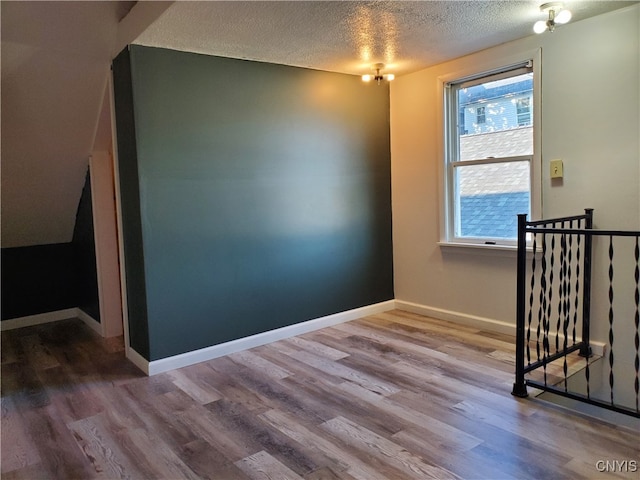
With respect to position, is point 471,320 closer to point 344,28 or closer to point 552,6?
point 552,6

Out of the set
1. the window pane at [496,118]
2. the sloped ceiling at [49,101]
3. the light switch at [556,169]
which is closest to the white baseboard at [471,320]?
the light switch at [556,169]

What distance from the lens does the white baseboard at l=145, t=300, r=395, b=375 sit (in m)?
3.22

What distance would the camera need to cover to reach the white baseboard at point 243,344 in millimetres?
3219

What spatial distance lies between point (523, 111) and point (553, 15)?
814 millimetres

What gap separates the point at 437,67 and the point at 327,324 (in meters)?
2.39

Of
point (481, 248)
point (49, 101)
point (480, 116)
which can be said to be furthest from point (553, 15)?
point (49, 101)

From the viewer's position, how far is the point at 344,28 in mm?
2920

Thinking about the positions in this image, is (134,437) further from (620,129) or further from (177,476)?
(620,129)

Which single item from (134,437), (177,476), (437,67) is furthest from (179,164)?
(437,67)

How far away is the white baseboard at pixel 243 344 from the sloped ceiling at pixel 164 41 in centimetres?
175

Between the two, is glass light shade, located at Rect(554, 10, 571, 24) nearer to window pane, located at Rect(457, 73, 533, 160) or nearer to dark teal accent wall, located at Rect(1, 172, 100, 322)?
window pane, located at Rect(457, 73, 533, 160)

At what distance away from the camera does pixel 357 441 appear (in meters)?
2.23

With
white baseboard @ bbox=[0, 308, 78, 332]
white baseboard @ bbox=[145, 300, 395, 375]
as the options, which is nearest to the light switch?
white baseboard @ bbox=[145, 300, 395, 375]

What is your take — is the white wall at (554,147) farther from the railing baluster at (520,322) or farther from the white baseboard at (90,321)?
the white baseboard at (90,321)
